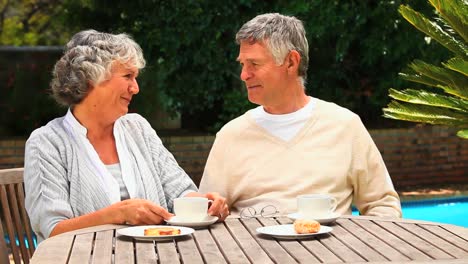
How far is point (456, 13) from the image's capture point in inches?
231

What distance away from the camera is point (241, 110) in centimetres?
1108

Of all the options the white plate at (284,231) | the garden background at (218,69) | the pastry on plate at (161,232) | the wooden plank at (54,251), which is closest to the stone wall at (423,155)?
the garden background at (218,69)

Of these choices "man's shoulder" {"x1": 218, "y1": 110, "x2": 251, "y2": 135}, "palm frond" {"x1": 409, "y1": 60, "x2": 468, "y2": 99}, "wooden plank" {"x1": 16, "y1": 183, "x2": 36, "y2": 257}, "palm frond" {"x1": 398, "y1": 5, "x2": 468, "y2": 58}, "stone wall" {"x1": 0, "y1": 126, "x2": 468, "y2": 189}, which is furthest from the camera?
"stone wall" {"x1": 0, "y1": 126, "x2": 468, "y2": 189}

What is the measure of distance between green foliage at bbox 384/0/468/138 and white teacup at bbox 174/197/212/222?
289 centimetres

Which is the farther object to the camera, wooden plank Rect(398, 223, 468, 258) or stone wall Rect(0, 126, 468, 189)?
stone wall Rect(0, 126, 468, 189)

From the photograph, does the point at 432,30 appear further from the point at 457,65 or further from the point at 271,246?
the point at 271,246

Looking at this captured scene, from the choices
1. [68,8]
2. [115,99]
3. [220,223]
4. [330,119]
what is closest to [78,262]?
[220,223]

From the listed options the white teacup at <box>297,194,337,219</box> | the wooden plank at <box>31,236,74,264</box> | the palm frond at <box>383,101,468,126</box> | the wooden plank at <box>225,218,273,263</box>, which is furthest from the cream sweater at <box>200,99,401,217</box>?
the palm frond at <box>383,101,468,126</box>

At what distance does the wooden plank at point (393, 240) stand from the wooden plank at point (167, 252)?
0.63 m

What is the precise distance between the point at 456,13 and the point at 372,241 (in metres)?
3.24

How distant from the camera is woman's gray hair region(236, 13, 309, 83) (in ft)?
12.6

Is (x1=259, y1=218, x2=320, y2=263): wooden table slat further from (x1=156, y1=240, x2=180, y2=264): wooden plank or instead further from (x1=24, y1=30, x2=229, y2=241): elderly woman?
(x1=24, y1=30, x2=229, y2=241): elderly woman

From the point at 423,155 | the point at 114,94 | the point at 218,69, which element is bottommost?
the point at 423,155

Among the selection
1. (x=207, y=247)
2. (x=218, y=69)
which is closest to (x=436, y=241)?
(x=207, y=247)
